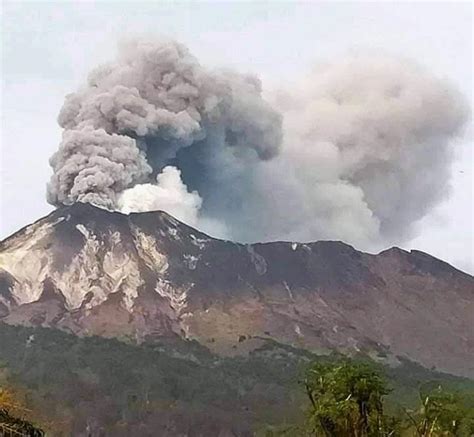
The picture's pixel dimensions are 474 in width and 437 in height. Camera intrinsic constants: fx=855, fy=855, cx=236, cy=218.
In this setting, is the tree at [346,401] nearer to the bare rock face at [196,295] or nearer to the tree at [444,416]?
the tree at [444,416]

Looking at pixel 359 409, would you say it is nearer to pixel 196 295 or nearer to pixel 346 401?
pixel 346 401

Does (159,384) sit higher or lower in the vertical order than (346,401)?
higher

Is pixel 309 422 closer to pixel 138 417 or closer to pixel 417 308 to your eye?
pixel 138 417

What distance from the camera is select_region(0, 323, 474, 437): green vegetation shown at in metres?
114

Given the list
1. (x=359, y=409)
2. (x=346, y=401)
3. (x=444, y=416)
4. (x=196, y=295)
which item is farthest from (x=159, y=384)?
(x=346, y=401)

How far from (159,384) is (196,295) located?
4326 centimetres

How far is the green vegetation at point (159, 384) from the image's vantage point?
376 feet

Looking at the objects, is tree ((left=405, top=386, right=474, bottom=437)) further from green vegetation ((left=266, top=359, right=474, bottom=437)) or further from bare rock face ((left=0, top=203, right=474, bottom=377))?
bare rock face ((left=0, top=203, right=474, bottom=377))

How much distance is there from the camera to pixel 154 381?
443 feet

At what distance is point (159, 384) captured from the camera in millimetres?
133875

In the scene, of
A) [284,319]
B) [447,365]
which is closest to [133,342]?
[284,319]

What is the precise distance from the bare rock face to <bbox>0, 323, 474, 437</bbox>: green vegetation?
731cm

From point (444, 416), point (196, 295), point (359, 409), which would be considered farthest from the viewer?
point (196, 295)

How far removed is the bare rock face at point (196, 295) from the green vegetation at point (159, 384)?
731cm
